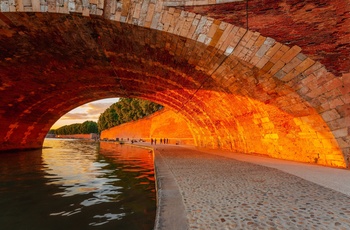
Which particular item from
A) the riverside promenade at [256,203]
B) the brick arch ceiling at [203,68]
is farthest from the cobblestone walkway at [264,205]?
the brick arch ceiling at [203,68]

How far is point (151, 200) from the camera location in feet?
17.6

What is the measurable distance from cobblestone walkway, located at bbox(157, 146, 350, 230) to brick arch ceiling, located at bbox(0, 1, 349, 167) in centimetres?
307

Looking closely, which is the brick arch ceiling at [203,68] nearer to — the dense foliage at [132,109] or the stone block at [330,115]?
the stone block at [330,115]

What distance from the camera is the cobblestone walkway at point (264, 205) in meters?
2.96

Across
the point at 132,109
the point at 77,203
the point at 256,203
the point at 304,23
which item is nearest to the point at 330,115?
the point at 304,23

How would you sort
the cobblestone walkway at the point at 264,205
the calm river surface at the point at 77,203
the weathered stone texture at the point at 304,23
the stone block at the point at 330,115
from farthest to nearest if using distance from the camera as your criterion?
the stone block at the point at 330,115 → the weathered stone texture at the point at 304,23 → the calm river surface at the point at 77,203 → the cobblestone walkway at the point at 264,205

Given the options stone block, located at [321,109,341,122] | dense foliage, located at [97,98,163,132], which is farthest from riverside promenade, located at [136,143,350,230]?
dense foliage, located at [97,98,163,132]

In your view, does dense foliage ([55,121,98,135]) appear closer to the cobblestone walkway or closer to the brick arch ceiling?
the brick arch ceiling

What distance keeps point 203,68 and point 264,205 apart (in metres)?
6.23

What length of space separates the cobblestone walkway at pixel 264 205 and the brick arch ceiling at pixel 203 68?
3.07m

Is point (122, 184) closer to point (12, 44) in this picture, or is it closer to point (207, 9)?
point (207, 9)

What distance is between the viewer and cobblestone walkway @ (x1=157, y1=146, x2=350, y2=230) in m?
2.96

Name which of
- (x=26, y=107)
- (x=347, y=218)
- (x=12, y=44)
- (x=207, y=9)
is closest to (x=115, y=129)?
(x=26, y=107)

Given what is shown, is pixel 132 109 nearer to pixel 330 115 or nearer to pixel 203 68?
pixel 203 68
